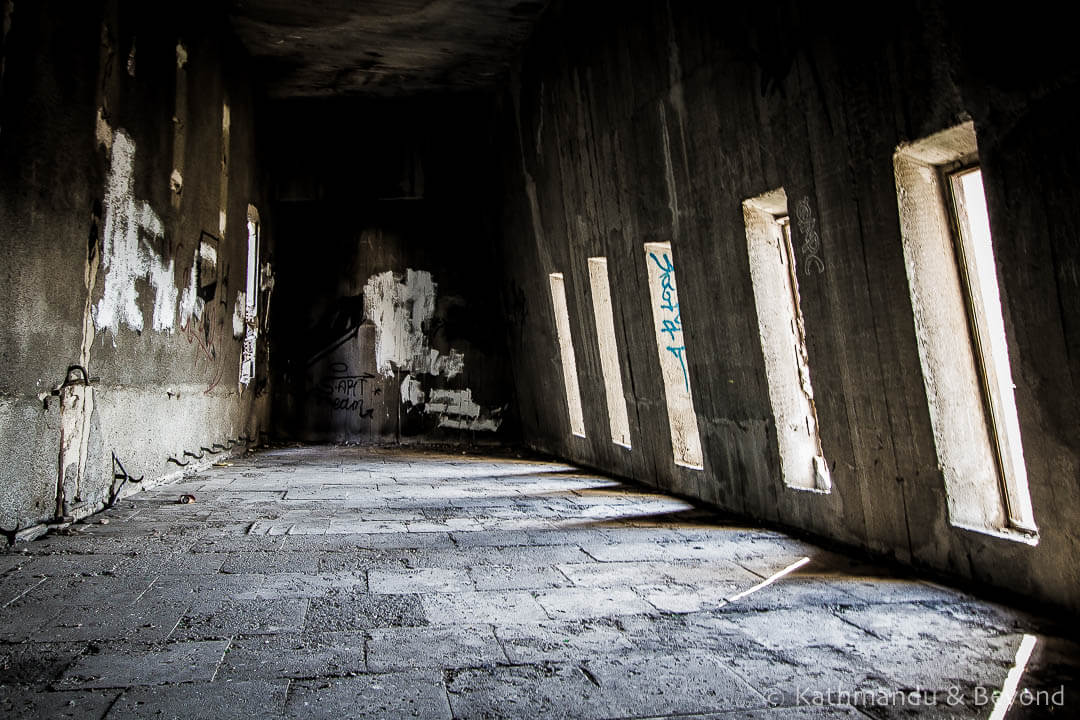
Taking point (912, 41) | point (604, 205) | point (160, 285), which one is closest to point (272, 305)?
point (160, 285)

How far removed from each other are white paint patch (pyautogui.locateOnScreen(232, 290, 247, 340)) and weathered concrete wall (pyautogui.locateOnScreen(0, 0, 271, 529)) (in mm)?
Answer: 700

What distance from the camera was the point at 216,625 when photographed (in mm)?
3059

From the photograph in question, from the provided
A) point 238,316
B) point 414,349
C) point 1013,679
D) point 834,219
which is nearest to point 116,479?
point 238,316

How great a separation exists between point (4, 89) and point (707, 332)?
493 cm

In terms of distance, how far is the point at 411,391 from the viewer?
13109 millimetres

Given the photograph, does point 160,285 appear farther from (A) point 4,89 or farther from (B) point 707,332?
(B) point 707,332

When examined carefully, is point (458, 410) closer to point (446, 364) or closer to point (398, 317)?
point (446, 364)

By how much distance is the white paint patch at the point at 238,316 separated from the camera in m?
10.2

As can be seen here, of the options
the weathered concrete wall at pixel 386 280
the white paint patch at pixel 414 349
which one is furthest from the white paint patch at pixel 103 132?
the white paint patch at pixel 414 349

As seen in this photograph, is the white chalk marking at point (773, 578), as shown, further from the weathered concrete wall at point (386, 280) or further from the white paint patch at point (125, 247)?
the weathered concrete wall at point (386, 280)

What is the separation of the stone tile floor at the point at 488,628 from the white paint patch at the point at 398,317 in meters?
7.79

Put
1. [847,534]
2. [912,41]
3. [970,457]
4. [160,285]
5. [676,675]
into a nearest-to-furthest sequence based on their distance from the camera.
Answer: [676,675], [912,41], [970,457], [847,534], [160,285]

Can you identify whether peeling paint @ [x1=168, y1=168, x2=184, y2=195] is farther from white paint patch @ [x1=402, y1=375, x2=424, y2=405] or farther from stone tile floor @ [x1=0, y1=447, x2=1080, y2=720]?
white paint patch @ [x1=402, y1=375, x2=424, y2=405]

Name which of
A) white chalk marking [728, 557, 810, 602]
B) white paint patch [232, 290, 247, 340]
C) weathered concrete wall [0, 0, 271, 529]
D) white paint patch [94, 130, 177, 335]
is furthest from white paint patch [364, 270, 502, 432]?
white chalk marking [728, 557, 810, 602]
